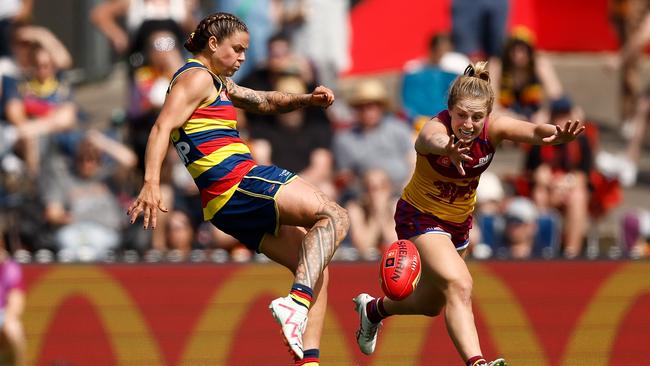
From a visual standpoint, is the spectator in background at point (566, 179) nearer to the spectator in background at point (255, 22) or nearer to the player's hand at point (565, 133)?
the spectator in background at point (255, 22)

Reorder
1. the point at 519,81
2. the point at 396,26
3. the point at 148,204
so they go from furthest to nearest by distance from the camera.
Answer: the point at 396,26
the point at 519,81
the point at 148,204

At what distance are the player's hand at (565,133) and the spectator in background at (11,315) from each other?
5.40m

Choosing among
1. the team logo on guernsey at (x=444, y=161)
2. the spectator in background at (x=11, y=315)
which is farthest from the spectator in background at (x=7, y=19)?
the team logo on guernsey at (x=444, y=161)

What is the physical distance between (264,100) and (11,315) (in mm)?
4173

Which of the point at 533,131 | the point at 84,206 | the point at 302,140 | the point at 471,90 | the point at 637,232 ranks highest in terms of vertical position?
the point at 471,90

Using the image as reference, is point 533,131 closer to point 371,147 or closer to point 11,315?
point 11,315

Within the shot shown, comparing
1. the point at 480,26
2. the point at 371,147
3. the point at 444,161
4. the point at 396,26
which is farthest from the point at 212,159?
the point at 396,26

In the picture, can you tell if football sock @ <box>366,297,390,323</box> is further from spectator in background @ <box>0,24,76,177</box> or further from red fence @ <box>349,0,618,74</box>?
red fence @ <box>349,0,618,74</box>

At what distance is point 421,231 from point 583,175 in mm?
5378

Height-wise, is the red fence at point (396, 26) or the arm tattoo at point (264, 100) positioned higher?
the arm tattoo at point (264, 100)

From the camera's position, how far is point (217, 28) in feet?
26.9

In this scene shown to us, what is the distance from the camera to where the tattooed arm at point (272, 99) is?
846 cm

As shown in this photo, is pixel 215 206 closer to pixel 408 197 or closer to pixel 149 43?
pixel 408 197

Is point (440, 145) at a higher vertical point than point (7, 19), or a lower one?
higher
